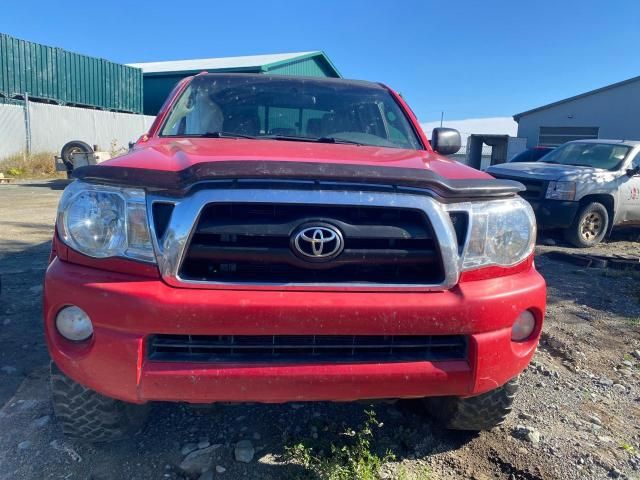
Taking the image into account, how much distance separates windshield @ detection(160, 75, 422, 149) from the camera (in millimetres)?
3252

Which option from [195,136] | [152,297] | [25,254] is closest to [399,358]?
[152,297]

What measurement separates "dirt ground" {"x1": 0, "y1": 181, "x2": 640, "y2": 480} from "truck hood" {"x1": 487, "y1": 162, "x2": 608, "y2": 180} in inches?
171

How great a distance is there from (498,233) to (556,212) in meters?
5.98

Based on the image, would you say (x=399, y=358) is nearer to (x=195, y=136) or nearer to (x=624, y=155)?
(x=195, y=136)

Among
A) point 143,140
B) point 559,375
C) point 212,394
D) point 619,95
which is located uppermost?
point 619,95

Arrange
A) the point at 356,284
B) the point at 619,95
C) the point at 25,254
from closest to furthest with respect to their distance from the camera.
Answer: the point at 356,284
the point at 25,254
the point at 619,95

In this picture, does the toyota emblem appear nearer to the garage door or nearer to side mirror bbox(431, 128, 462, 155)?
Result: side mirror bbox(431, 128, 462, 155)

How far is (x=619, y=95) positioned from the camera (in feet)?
75.5

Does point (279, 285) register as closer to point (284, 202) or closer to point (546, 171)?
point (284, 202)

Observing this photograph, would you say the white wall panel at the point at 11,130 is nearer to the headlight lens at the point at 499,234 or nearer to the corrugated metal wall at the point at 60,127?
the corrugated metal wall at the point at 60,127

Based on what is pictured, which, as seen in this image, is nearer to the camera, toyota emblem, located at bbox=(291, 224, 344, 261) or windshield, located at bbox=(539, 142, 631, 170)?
toyota emblem, located at bbox=(291, 224, 344, 261)

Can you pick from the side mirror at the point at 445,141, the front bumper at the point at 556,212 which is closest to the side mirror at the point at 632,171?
the front bumper at the point at 556,212

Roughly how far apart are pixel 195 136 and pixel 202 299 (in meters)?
1.55

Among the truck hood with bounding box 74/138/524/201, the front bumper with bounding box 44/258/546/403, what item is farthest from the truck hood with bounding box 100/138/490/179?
the front bumper with bounding box 44/258/546/403
